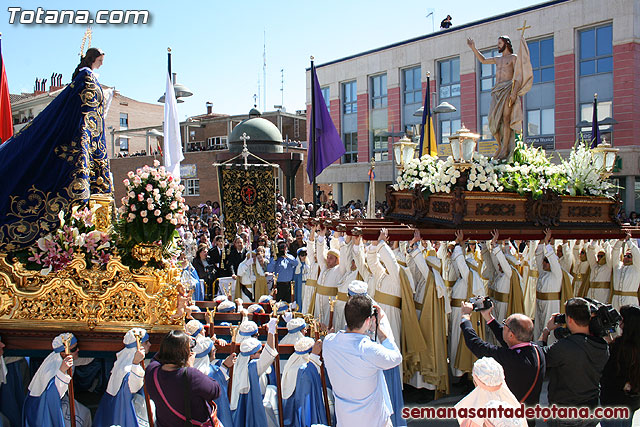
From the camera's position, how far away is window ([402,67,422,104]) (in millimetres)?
28266

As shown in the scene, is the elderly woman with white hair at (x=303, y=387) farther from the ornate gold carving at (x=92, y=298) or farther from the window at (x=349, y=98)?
the window at (x=349, y=98)

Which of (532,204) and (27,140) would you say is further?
(532,204)

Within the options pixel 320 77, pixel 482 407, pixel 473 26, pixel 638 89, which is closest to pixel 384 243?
pixel 482 407

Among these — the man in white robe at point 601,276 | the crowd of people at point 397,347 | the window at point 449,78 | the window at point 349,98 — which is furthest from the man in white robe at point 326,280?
the window at point 349,98

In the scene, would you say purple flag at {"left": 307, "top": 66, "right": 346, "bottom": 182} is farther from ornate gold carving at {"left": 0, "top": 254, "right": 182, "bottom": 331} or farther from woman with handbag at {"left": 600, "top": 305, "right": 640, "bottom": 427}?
woman with handbag at {"left": 600, "top": 305, "right": 640, "bottom": 427}

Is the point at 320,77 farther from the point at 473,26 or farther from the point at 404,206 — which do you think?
the point at 404,206

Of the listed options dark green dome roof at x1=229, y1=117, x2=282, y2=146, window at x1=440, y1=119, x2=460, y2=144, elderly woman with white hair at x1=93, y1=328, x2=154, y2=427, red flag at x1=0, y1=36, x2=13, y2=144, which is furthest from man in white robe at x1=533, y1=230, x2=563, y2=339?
window at x1=440, y1=119, x2=460, y2=144

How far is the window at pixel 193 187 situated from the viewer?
30.6 m

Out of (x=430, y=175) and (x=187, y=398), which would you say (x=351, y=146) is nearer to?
(x=430, y=175)

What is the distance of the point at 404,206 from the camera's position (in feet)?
24.5

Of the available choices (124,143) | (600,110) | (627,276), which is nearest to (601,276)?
(627,276)

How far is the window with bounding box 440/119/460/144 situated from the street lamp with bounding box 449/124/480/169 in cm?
2136

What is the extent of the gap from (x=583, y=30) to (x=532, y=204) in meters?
19.5

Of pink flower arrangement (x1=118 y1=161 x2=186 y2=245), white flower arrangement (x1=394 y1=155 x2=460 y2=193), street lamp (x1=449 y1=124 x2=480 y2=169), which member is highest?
street lamp (x1=449 y1=124 x2=480 y2=169)
